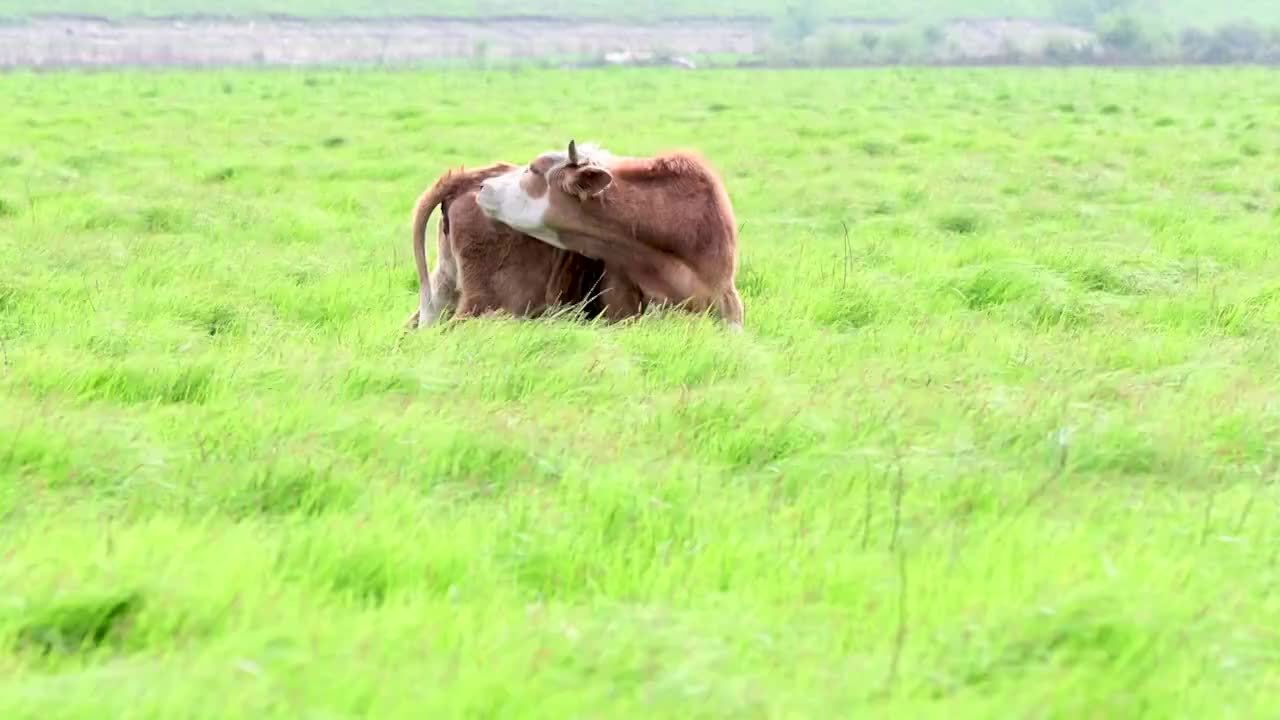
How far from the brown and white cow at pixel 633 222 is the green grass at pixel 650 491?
44 centimetres

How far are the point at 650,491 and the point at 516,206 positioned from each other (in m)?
4.05

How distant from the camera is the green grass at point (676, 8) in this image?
5059 inches

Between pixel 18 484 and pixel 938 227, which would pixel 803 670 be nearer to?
pixel 18 484

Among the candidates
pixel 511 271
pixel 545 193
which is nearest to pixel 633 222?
pixel 545 193

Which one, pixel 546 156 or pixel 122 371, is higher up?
pixel 546 156

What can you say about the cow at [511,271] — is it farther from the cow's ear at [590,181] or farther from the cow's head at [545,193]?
the cow's ear at [590,181]

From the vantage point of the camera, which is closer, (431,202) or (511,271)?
(511,271)

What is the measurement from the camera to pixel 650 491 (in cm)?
468

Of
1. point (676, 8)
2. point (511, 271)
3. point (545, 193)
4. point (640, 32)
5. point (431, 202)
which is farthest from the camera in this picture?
point (676, 8)

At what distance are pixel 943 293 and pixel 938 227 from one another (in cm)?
388

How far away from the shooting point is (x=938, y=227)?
1311 cm

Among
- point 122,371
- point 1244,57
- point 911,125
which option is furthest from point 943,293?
point 1244,57

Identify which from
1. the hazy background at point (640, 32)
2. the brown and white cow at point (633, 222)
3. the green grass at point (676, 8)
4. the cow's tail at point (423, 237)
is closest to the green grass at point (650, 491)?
the cow's tail at point (423, 237)

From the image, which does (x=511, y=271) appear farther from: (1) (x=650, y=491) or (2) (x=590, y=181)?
(1) (x=650, y=491)
